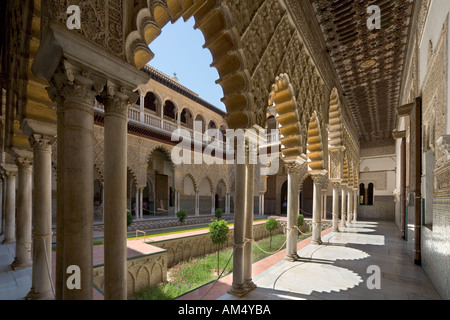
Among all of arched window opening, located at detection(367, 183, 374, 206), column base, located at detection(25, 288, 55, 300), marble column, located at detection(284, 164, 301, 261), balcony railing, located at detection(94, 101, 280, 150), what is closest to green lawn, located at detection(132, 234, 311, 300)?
marble column, located at detection(284, 164, 301, 261)

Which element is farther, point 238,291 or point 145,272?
point 145,272

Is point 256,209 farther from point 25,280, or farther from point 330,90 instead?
point 25,280

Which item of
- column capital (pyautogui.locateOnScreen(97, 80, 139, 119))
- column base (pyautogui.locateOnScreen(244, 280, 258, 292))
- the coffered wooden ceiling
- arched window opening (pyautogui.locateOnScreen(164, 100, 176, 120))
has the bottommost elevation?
column base (pyautogui.locateOnScreen(244, 280, 258, 292))

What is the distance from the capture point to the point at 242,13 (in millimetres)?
3664

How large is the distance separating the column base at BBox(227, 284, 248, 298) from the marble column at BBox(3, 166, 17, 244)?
6.75 m

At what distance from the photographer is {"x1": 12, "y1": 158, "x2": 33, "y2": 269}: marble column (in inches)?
187

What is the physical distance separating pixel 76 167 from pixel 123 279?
106 cm

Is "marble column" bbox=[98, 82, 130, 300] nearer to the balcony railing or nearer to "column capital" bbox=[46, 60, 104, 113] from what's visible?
"column capital" bbox=[46, 60, 104, 113]

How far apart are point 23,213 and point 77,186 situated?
4073 millimetres

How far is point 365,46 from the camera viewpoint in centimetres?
671

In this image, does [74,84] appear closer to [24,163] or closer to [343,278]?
[24,163]

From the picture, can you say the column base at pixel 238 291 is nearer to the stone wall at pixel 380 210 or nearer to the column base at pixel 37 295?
the column base at pixel 37 295

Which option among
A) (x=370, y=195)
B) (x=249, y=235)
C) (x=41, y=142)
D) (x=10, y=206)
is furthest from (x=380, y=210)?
(x=10, y=206)

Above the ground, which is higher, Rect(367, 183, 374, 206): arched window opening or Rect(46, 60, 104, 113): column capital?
Rect(46, 60, 104, 113): column capital
